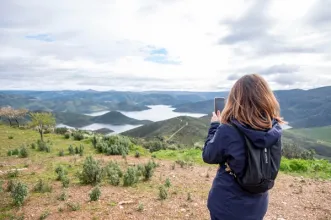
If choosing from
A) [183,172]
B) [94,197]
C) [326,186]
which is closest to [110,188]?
[94,197]

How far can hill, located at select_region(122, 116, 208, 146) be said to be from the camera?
104m

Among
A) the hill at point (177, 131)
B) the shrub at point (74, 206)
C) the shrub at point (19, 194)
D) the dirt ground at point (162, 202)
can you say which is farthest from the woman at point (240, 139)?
the hill at point (177, 131)

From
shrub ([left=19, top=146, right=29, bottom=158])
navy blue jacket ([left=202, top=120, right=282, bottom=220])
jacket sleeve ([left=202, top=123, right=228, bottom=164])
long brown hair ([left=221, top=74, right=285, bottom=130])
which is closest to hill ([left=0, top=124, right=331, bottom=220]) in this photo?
shrub ([left=19, top=146, right=29, bottom=158])

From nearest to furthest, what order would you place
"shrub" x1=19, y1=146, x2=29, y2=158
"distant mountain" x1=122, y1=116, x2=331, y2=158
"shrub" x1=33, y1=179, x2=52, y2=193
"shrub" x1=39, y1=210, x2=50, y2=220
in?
"shrub" x1=39, y1=210, x2=50, y2=220
"shrub" x1=33, y1=179, x2=52, y2=193
"shrub" x1=19, y1=146, x2=29, y2=158
"distant mountain" x1=122, y1=116, x2=331, y2=158

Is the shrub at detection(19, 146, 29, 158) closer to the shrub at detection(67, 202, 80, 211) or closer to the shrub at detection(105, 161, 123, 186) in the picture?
the shrub at detection(105, 161, 123, 186)

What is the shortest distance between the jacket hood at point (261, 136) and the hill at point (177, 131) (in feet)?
305

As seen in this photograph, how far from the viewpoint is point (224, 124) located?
97.7 inches

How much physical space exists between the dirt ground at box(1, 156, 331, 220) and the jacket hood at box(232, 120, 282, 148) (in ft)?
12.2

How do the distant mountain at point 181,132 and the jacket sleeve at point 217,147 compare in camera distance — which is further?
the distant mountain at point 181,132

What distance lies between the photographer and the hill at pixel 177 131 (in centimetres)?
10353

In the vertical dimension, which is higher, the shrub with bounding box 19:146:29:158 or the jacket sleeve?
the jacket sleeve

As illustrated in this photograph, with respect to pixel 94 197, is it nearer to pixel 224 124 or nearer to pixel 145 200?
pixel 145 200

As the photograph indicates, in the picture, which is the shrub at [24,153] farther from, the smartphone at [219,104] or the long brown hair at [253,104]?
the long brown hair at [253,104]

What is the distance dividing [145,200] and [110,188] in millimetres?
1245
